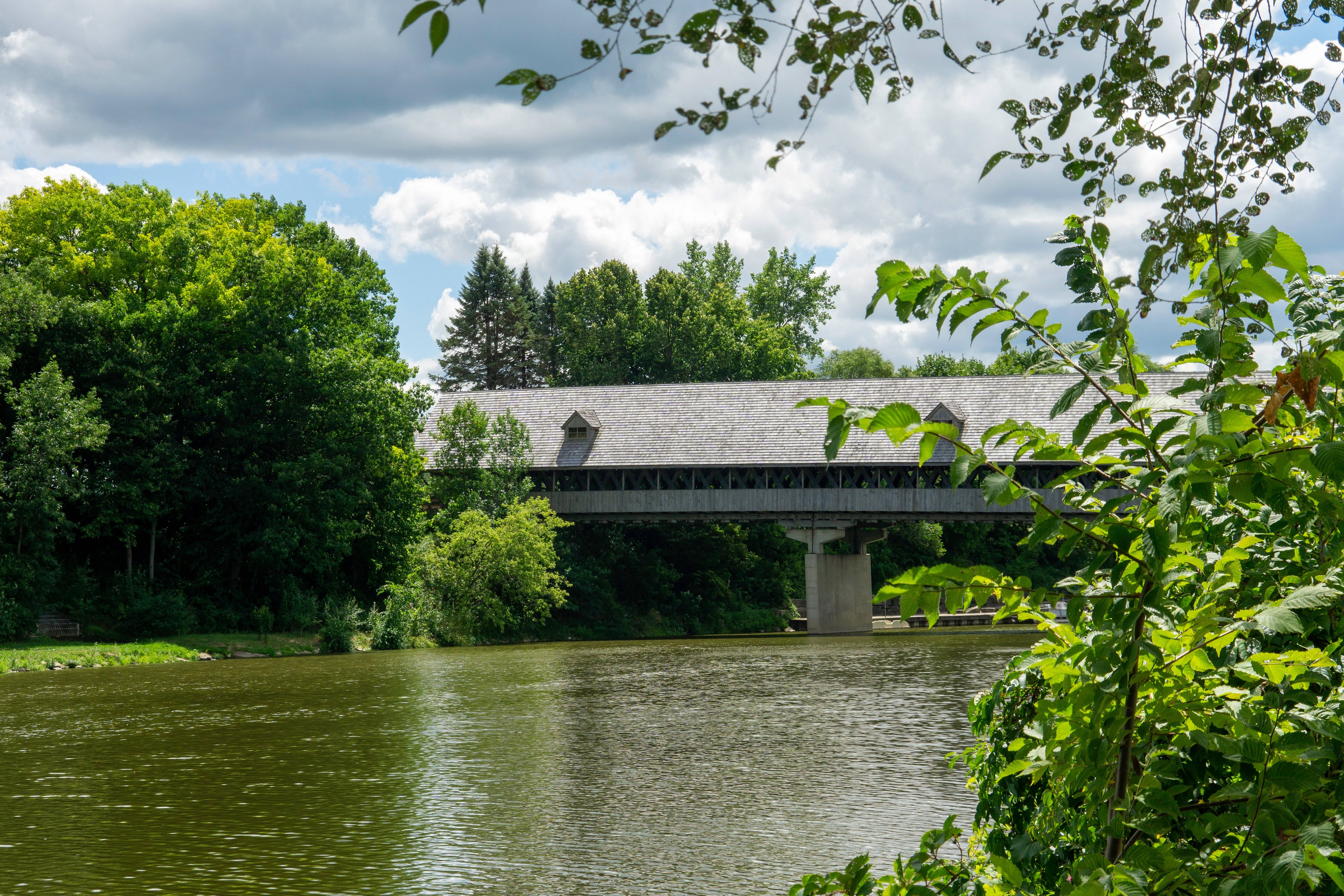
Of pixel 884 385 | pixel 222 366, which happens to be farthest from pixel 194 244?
pixel 884 385

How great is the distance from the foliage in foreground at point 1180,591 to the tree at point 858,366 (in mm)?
70030

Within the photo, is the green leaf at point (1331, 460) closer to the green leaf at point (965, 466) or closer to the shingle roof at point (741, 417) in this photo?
the green leaf at point (965, 466)

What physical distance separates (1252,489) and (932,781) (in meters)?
8.77

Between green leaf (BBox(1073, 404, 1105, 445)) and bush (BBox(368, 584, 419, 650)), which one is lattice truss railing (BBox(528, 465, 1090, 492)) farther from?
green leaf (BBox(1073, 404, 1105, 445))

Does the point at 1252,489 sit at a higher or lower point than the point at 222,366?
lower

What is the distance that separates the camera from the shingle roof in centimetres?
3419

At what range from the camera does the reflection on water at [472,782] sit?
298 inches

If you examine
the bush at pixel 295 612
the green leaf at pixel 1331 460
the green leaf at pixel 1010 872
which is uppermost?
the green leaf at pixel 1331 460

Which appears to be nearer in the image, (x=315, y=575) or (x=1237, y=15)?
(x=1237, y=15)

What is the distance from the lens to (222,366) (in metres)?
29.5

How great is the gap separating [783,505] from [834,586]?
305 cm

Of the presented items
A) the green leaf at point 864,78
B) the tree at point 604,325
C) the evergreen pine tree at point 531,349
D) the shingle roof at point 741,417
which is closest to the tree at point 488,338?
the evergreen pine tree at point 531,349

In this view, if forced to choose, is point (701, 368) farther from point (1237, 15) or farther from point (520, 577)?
point (1237, 15)

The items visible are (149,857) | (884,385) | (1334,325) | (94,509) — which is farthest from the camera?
(884,385)
